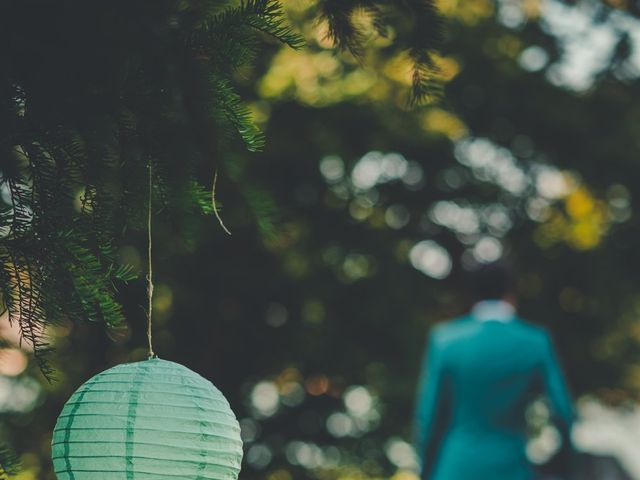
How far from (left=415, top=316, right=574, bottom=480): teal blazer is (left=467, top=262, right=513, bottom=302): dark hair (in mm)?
133

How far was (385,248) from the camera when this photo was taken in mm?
11023

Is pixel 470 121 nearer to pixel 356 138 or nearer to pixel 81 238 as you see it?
pixel 356 138

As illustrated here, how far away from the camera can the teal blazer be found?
4793mm

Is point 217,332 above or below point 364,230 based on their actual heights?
below

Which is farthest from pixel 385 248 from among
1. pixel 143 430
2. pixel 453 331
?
pixel 143 430

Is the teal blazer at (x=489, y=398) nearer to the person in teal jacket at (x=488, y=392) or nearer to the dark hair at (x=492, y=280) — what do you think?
the person in teal jacket at (x=488, y=392)

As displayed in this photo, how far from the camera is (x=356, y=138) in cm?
1059

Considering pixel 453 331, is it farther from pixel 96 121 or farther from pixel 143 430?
pixel 96 121

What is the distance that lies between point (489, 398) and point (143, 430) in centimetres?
265

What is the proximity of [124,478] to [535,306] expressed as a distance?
9.83 metres

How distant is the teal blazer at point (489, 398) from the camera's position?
15.7 ft

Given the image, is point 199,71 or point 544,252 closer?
point 199,71

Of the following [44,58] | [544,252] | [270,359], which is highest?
[44,58]

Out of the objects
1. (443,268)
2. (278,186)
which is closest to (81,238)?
(278,186)
